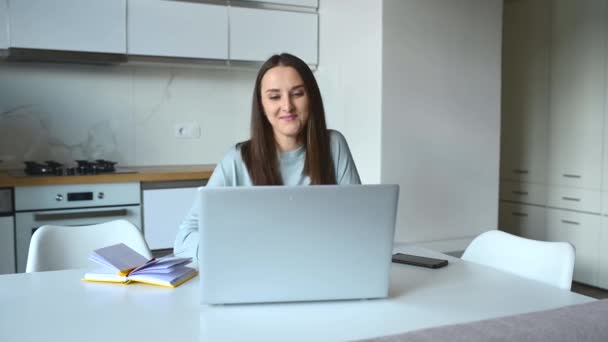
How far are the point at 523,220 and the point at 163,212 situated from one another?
2743mm

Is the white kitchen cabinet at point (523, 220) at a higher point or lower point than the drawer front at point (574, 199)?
lower

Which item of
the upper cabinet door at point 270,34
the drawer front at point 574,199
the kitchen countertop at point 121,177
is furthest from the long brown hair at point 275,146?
the drawer front at point 574,199

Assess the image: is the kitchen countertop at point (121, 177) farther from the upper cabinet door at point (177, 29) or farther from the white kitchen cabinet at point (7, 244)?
the upper cabinet door at point (177, 29)

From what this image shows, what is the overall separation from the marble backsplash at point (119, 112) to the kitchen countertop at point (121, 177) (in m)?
0.19

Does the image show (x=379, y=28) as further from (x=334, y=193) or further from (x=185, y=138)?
(x=334, y=193)

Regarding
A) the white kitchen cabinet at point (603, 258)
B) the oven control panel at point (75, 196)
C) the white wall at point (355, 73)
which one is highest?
the white wall at point (355, 73)

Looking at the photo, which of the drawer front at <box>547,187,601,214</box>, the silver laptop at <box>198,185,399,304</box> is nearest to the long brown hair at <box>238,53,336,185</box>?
the silver laptop at <box>198,185,399,304</box>

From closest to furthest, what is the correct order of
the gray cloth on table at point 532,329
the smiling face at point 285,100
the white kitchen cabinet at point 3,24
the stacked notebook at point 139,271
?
the gray cloth on table at point 532,329 → the stacked notebook at point 139,271 → the smiling face at point 285,100 → the white kitchen cabinet at point 3,24

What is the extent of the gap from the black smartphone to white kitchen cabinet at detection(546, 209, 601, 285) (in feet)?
8.98

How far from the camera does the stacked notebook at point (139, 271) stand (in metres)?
1.40

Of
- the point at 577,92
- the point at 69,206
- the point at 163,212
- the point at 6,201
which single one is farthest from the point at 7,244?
the point at 577,92

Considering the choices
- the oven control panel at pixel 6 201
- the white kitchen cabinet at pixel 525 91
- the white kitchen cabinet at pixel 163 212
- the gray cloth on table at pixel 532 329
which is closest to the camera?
the gray cloth on table at pixel 532 329

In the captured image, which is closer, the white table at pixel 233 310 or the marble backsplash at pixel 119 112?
the white table at pixel 233 310

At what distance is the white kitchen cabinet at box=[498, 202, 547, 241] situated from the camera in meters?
4.32
